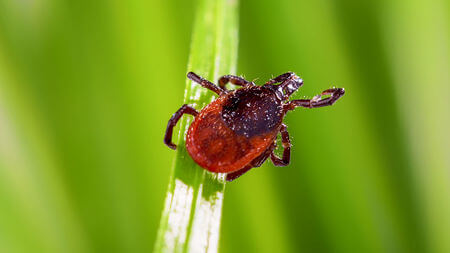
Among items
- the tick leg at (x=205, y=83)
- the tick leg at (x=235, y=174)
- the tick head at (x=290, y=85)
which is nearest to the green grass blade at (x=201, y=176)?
the tick leg at (x=205, y=83)

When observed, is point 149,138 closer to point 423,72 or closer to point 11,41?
point 11,41

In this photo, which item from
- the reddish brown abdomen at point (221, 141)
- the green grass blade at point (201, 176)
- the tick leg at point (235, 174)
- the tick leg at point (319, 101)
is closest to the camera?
the green grass blade at point (201, 176)

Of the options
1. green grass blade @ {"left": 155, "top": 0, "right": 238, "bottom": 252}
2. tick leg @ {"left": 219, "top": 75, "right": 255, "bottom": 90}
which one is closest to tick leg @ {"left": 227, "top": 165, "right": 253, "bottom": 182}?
green grass blade @ {"left": 155, "top": 0, "right": 238, "bottom": 252}

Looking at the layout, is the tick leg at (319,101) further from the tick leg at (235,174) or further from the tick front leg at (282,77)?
the tick leg at (235,174)

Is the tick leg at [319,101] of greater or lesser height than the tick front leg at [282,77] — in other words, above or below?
below

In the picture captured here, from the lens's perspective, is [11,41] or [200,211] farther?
[11,41]

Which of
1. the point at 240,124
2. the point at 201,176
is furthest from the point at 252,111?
the point at 201,176

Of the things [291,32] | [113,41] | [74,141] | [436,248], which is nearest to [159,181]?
[74,141]
